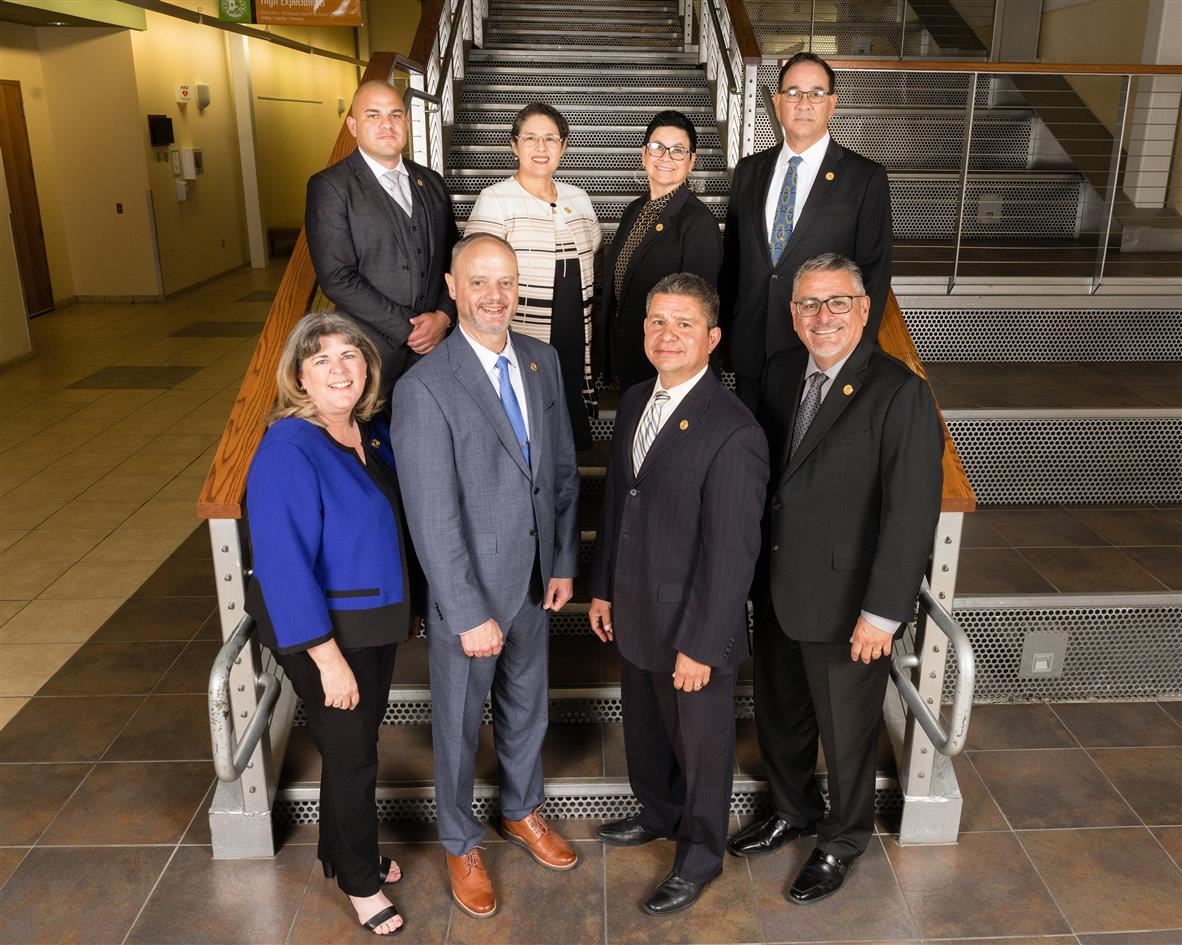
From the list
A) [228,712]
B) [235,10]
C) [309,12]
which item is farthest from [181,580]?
[235,10]

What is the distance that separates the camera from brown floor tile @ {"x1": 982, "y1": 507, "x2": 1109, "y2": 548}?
4.26 meters

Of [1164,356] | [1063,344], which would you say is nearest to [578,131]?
[1063,344]

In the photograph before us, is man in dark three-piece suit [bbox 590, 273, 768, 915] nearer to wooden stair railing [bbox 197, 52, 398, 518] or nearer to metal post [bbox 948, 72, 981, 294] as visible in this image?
wooden stair railing [bbox 197, 52, 398, 518]

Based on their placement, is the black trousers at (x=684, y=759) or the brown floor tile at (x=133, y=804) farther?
the brown floor tile at (x=133, y=804)

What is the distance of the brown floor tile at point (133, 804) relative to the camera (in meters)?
3.00

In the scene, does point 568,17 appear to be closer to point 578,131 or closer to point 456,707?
point 578,131

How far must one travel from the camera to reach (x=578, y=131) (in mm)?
5980

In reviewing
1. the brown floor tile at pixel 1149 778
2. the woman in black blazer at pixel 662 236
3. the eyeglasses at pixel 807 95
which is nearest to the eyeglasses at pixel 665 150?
the woman in black blazer at pixel 662 236

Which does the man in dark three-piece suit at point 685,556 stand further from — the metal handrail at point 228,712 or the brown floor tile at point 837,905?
the metal handrail at point 228,712

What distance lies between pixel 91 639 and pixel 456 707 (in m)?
2.37

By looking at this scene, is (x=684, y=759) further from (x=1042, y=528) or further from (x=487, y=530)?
(x=1042, y=528)

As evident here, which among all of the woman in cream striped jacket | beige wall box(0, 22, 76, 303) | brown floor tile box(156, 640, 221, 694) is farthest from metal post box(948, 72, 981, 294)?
beige wall box(0, 22, 76, 303)

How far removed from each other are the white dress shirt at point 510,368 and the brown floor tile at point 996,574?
204 cm

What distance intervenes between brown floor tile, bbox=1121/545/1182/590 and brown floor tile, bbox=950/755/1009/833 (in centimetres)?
128
